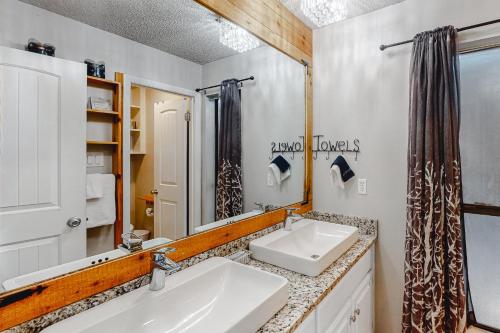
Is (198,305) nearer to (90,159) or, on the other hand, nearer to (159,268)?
(159,268)

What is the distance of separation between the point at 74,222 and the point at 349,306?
1.43 metres

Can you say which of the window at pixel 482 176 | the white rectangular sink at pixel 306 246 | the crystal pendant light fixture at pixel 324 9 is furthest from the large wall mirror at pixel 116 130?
the window at pixel 482 176

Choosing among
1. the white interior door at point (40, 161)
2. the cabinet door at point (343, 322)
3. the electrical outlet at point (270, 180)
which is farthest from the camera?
the electrical outlet at point (270, 180)

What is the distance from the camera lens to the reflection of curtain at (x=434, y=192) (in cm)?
162

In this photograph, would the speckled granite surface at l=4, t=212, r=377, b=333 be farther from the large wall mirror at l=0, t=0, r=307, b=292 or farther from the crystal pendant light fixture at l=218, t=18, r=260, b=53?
the crystal pendant light fixture at l=218, t=18, r=260, b=53

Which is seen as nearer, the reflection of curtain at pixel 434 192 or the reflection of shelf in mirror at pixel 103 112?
the reflection of shelf in mirror at pixel 103 112

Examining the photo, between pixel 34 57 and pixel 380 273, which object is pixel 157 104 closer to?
pixel 34 57

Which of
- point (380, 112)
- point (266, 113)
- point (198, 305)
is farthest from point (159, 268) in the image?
point (380, 112)

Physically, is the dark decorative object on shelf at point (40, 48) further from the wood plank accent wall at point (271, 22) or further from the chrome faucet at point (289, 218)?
the chrome faucet at point (289, 218)

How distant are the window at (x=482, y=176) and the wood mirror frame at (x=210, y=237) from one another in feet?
3.50

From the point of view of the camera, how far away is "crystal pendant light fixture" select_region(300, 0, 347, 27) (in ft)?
5.41

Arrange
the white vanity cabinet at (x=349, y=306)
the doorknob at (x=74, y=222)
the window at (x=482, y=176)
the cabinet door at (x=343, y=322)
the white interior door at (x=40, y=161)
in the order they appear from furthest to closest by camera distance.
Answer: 1. the window at (x=482, y=176)
2. the cabinet door at (x=343, y=322)
3. the white vanity cabinet at (x=349, y=306)
4. the doorknob at (x=74, y=222)
5. the white interior door at (x=40, y=161)

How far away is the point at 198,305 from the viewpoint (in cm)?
107

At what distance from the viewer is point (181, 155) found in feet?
4.50
